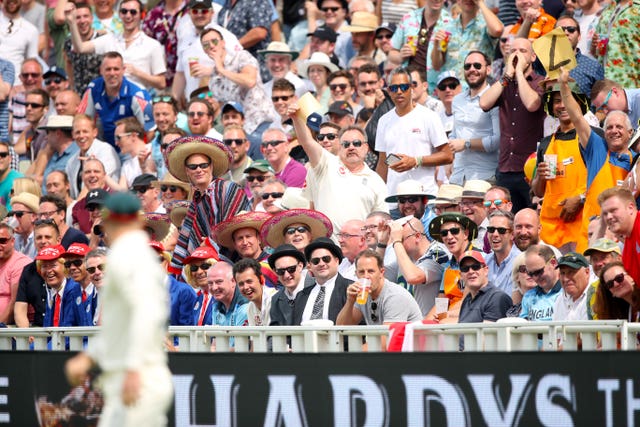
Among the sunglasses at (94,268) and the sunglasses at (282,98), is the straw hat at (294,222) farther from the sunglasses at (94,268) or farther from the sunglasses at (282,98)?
the sunglasses at (282,98)

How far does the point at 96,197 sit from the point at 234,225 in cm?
324

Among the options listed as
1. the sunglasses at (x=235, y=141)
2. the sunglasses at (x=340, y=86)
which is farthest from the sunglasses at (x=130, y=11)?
the sunglasses at (x=235, y=141)

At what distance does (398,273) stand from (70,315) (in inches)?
120

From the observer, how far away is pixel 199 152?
42.5 feet

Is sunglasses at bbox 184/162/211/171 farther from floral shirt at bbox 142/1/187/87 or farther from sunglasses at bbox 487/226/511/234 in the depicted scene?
floral shirt at bbox 142/1/187/87

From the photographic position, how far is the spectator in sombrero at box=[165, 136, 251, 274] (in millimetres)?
12844

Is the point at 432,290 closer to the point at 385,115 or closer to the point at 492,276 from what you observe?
the point at 492,276

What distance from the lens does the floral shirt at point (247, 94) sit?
16.6 meters

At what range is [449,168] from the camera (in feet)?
48.4

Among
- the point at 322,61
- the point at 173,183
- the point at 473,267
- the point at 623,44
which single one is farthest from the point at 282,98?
the point at 473,267

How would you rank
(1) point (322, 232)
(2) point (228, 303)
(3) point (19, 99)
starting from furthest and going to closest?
(3) point (19, 99), (1) point (322, 232), (2) point (228, 303)

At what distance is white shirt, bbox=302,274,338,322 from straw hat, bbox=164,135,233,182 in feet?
7.66

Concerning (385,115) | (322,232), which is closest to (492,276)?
(322,232)

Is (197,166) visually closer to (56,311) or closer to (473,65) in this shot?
(56,311)
